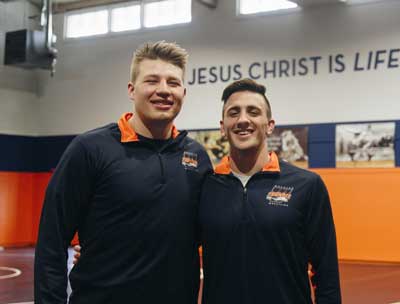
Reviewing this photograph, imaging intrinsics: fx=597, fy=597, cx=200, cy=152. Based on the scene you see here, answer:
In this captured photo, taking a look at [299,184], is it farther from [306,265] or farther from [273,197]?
[306,265]

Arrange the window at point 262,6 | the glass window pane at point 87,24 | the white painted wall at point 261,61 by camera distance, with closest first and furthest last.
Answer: the white painted wall at point 261,61 < the window at point 262,6 < the glass window pane at point 87,24

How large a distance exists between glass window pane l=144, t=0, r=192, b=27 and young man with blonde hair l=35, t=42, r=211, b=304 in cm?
1256

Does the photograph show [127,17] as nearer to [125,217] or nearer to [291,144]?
[291,144]


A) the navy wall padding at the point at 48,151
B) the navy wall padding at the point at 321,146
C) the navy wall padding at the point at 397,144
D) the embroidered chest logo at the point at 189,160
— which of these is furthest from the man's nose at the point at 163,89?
the navy wall padding at the point at 48,151

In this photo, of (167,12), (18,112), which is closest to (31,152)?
(18,112)

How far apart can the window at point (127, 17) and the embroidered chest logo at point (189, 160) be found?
12419 mm

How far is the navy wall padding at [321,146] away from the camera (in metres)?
13.2

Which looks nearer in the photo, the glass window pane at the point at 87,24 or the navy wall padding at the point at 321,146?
the navy wall padding at the point at 321,146

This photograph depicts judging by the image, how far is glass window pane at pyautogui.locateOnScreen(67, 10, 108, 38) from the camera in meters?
16.6

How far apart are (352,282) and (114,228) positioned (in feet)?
25.3

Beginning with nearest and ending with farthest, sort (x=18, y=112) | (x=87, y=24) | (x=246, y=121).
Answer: (x=246, y=121) < (x=87, y=24) < (x=18, y=112)

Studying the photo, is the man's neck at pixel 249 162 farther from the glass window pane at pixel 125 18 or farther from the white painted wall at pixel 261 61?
the glass window pane at pixel 125 18

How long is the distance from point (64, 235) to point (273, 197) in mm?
1044

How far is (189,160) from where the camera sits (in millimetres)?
3160
